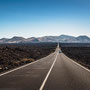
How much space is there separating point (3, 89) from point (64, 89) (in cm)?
316

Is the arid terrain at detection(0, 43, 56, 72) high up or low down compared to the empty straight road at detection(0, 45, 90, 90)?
down

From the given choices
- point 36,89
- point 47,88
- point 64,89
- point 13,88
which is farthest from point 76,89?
point 13,88

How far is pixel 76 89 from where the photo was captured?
871cm

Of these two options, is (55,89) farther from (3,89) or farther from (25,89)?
(3,89)

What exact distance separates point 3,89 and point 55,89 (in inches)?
106

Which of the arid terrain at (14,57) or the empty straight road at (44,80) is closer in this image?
the empty straight road at (44,80)

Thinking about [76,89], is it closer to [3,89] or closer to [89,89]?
[89,89]

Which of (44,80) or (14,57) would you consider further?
(14,57)

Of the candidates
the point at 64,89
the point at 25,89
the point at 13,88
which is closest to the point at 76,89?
the point at 64,89

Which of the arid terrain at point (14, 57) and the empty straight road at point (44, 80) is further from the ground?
the empty straight road at point (44, 80)

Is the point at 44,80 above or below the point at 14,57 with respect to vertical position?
above

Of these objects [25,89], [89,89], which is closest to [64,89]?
[89,89]

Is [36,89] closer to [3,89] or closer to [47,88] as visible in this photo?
[47,88]

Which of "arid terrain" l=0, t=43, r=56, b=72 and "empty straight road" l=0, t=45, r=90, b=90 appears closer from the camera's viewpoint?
"empty straight road" l=0, t=45, r=90, b=90
